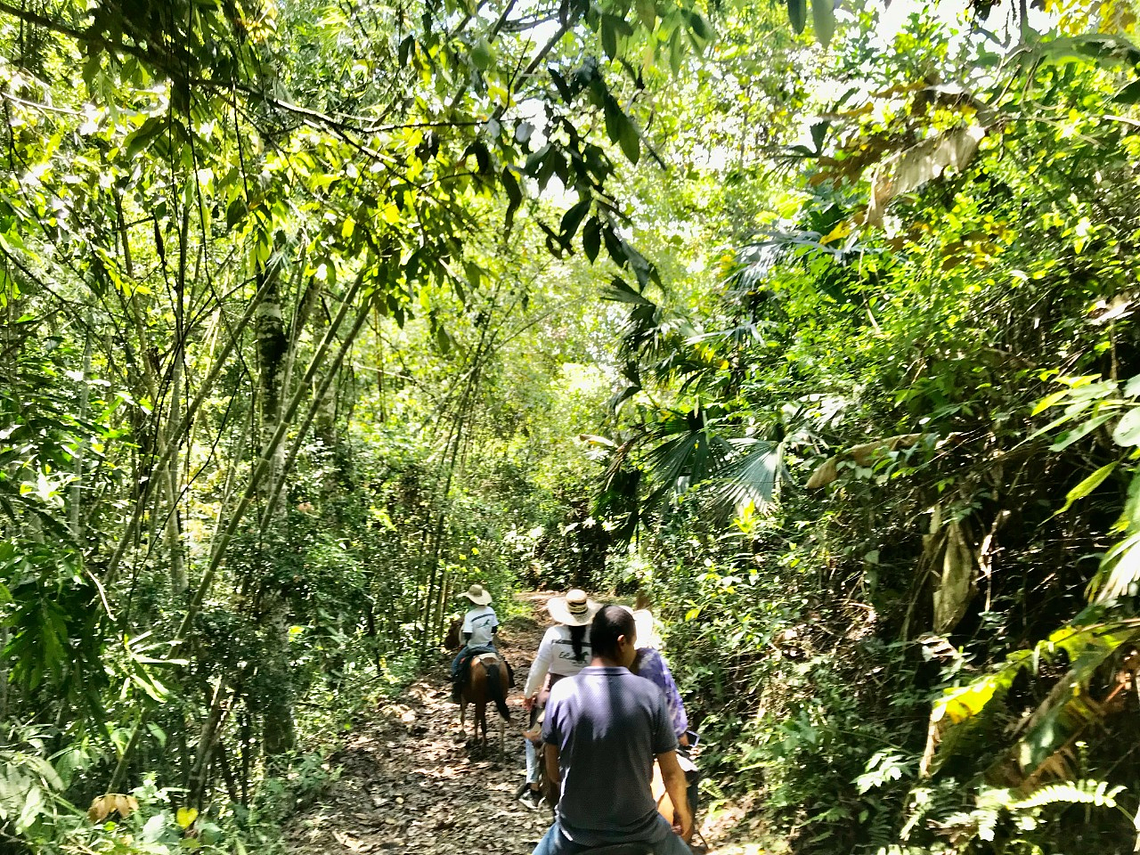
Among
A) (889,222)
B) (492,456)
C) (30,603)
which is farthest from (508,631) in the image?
(30,603)

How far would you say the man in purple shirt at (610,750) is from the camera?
2.50 metres

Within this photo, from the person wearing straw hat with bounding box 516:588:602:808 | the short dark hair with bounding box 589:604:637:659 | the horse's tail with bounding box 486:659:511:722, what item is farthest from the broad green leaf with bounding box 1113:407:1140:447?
the horse's tail with bounding box 486:659:511:722

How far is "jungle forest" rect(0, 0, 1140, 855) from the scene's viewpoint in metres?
2.58

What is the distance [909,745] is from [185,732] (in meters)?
4.78

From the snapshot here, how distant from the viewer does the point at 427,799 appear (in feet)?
21.4

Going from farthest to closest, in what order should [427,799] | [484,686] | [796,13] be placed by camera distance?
[484,686], [427,799], [796,13]

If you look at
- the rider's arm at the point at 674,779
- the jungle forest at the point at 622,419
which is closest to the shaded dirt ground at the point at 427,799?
the jungle forest at the point at 622,419

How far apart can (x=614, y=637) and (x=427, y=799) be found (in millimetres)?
4818

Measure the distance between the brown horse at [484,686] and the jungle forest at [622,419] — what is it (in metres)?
0.39

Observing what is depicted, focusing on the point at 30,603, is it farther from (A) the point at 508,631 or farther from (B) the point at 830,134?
(A) the point at 508,631

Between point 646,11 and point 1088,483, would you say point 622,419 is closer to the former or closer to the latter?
point 1088,483

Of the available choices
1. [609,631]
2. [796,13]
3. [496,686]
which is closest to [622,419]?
[496,686]

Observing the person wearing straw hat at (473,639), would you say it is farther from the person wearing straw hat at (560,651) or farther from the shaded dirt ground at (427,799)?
the person wearing straw hat at (560,651)

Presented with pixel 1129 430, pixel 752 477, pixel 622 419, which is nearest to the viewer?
pixel 1129 430
